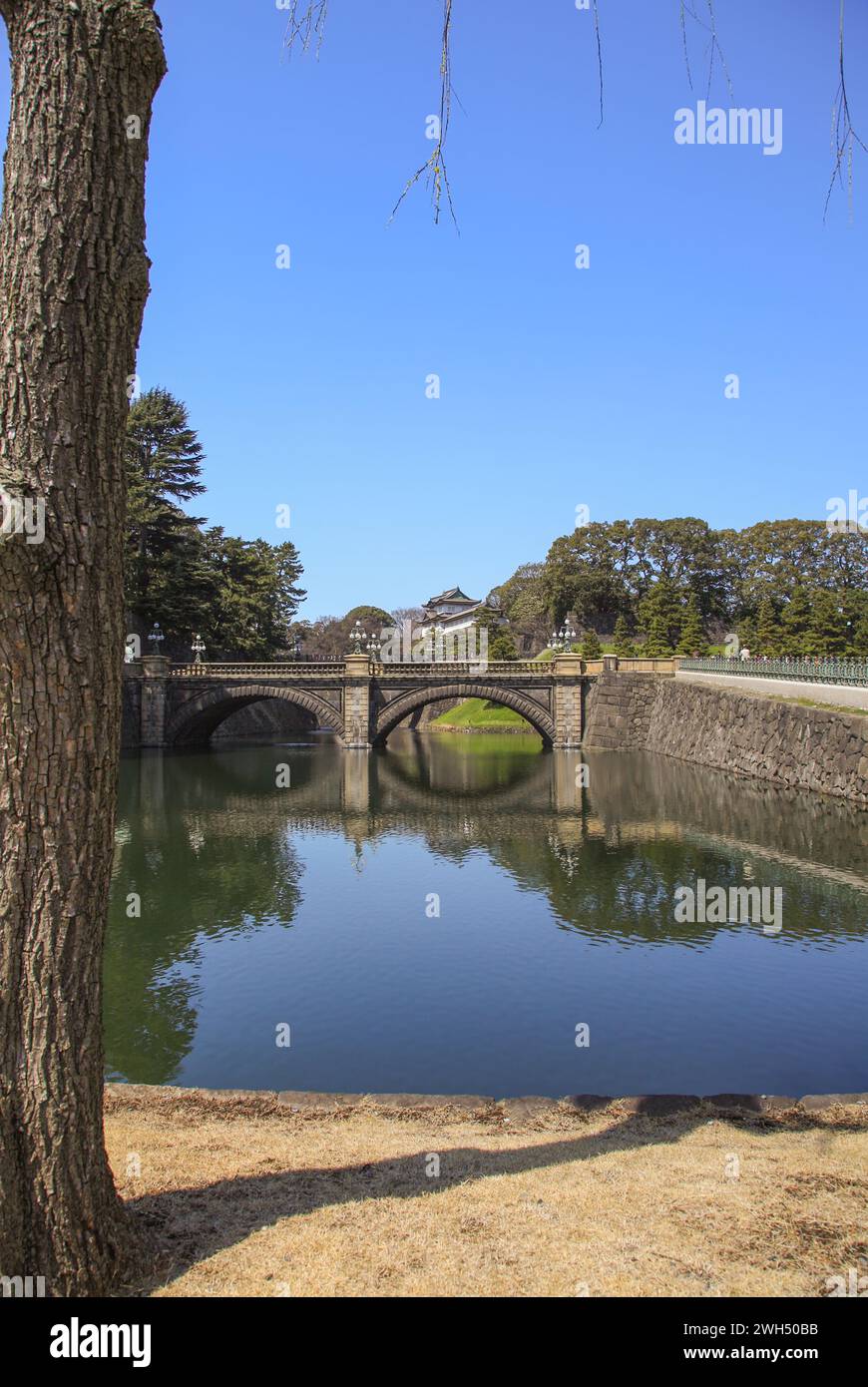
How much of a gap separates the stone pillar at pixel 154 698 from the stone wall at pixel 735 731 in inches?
1009

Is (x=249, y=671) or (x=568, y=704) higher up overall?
(x=249, y=671)

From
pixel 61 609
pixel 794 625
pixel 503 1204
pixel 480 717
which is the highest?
pixel 794 625

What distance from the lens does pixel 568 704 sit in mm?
56844

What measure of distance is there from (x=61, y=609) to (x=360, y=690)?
52.3 meters

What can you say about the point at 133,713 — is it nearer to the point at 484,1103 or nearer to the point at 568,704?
the point at 568,704

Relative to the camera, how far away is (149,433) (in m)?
60.4

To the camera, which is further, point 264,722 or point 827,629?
point 264,722

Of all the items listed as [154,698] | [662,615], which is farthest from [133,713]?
[662,615]

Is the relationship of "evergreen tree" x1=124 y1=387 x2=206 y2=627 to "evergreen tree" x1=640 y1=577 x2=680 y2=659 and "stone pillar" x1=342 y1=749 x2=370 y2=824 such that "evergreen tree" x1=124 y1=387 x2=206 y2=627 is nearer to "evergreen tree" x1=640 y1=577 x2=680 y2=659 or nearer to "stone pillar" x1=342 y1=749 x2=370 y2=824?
"stone pillar" x1=342 y1=749 x2=370 y2=824

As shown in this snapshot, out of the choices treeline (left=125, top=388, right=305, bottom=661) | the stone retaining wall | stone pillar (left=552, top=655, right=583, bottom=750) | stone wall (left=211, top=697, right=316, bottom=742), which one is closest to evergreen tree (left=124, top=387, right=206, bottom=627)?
treeline (left=125, top=388, right=305, bottom=661)

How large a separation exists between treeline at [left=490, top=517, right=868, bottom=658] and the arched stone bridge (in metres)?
11.2

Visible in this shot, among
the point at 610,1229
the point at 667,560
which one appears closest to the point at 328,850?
the point at 610,1229

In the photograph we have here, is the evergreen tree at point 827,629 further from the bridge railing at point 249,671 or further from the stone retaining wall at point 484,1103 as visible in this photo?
the stone retaining wall at point 484,1103
